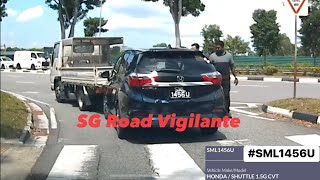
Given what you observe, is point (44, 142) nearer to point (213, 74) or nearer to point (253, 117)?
point (213, 74)

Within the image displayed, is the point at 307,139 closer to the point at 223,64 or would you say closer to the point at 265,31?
the point at 223,64

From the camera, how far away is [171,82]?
27.4ft

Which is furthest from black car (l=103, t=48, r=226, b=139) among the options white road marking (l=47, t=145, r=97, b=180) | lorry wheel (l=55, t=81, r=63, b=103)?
lorry wheel (l=55, t=81, r=63, b=103)

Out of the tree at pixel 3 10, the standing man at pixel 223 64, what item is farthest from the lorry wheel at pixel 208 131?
the tree at pixel 3 10

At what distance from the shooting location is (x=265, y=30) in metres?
51.5

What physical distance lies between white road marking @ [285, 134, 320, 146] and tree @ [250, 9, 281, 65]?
43.0 m

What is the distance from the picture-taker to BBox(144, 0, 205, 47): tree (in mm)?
36594

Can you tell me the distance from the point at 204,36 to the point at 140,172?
57.0 meters

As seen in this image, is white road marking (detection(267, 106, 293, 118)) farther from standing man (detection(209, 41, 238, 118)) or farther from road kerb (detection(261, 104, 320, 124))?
standing man (detection(209, 41, 238, 118))

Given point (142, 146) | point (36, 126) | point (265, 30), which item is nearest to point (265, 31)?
point (265, 30)

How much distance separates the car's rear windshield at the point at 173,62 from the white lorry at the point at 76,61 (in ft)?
15.8

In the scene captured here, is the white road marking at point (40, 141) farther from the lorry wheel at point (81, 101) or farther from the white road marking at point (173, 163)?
the lorry wheel at point (81, 101)

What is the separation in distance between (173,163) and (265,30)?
46.5 meters

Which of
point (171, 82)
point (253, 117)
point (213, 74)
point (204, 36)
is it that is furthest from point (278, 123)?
point (204, 36)
